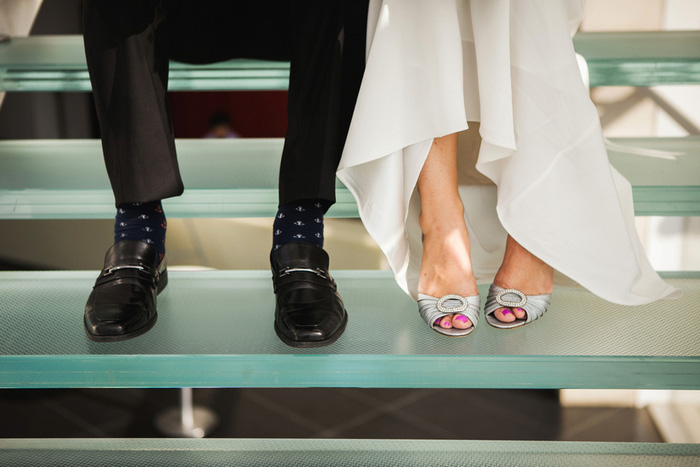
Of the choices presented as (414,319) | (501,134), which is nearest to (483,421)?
(414,319)

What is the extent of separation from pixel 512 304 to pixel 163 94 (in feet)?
1.62

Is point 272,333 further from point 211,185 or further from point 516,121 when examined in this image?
point 516,121

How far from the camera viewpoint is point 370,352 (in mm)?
605

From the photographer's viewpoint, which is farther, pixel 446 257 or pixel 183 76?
pixel 183 76

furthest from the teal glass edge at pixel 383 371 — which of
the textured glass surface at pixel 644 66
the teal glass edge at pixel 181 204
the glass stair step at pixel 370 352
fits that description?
the textured glass surface at pixel 644 66

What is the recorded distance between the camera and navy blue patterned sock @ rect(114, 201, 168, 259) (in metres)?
0.70

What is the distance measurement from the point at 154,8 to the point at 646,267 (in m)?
0.67

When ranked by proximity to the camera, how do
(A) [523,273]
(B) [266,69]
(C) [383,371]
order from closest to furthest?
(C) [383,371] < (A) [523,273] < (B) [266,69]

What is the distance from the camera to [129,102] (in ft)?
2.13

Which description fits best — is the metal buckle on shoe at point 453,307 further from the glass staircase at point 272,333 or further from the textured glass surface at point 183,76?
the textured glass surface at point 183,76

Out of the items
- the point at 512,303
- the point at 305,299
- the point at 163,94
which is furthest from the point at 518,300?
the point at 163,94

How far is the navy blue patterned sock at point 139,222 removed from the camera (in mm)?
701

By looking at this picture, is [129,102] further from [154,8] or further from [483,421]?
[483,421]

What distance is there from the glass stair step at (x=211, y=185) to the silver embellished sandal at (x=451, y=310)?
17 centimetres
